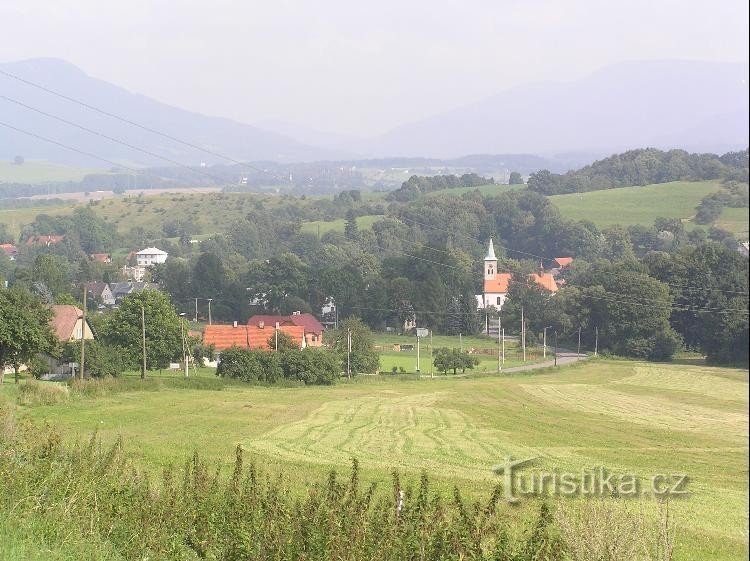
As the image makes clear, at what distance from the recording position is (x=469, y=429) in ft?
110

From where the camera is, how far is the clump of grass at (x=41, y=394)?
35.8 meters

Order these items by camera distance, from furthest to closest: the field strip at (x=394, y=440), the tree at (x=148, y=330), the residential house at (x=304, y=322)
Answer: the residential house at (x=304, y=322) → the tree at (x=148, y=330) → the field strip at (x=394, y=440)

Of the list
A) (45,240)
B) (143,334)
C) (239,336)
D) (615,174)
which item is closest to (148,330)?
(143,334)

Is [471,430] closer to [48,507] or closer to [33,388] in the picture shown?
[33,388]

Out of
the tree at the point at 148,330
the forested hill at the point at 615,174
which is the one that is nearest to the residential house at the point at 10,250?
the tree at the point at 148,330

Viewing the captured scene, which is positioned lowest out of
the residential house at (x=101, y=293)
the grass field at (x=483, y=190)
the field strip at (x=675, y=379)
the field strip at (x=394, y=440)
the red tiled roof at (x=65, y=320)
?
the field strip at (x=675, y=379)

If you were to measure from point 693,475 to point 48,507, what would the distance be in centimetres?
1435

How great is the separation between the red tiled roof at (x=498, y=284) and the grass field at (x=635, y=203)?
20688 millimetres

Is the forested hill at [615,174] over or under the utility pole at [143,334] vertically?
over

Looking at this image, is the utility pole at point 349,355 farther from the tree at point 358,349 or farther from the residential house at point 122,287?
the residential house at point 122,287

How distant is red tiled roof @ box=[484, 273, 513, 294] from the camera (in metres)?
106

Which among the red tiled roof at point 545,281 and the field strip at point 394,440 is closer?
the field strip at point 394,440

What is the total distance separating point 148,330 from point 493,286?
2318 inches

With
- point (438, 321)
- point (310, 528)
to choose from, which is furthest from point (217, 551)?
point (438, 321)
